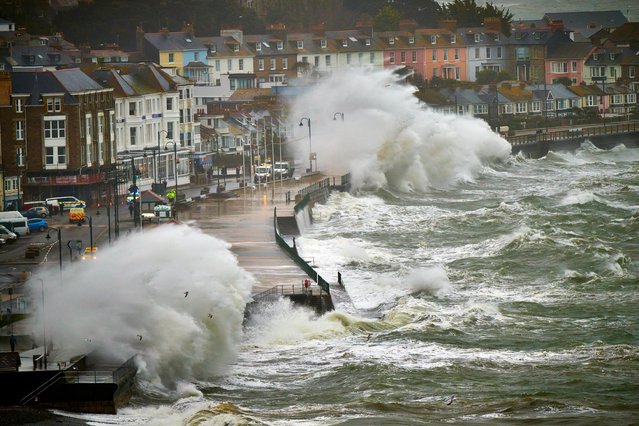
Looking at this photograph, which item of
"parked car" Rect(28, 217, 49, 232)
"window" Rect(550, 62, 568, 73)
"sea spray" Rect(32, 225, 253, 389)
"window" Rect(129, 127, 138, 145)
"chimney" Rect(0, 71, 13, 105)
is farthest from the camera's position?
"window" Rect(550, 62, 568, 73)

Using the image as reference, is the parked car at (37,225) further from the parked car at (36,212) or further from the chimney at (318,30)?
the chimney at (318,30)

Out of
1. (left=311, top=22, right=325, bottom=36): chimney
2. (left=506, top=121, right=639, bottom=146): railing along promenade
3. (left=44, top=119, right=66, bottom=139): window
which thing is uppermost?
(left=311, top=22, right=325, bottom=36): chimney

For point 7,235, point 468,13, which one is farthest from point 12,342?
point 468,13

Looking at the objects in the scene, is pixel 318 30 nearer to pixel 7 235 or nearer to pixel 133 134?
pixel 133 134

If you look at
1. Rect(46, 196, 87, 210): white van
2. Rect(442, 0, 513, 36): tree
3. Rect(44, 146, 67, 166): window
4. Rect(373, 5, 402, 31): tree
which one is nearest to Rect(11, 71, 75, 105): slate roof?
Rect(44, 146, 67, 166): window

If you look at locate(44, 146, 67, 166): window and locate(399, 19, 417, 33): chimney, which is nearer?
locate(44, 146, 67, 166): window

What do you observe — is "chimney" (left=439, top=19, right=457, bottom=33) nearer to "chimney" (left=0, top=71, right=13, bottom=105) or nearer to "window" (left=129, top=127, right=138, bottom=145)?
"window" (left=129, top=127, right=138, bottom=145)

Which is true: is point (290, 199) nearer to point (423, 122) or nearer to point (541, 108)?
point (423, 122)
